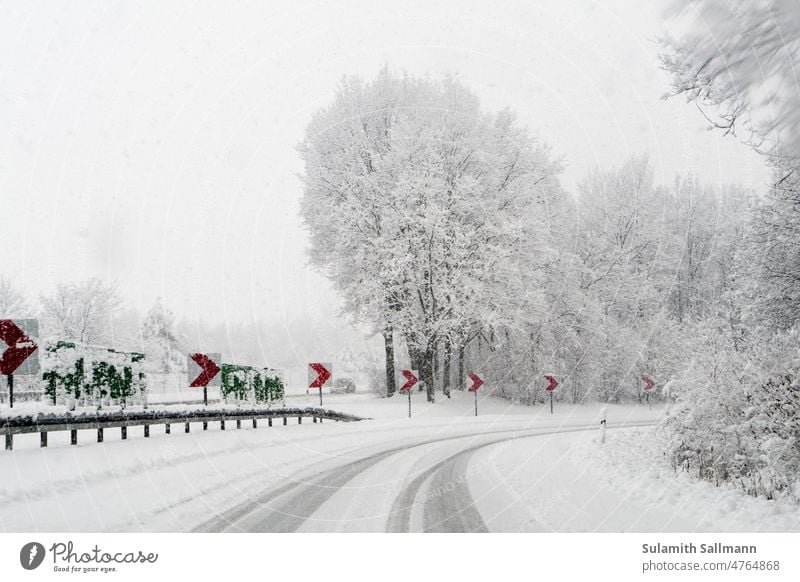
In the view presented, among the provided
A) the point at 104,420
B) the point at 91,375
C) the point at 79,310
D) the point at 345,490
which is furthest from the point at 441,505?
the point at 79,310

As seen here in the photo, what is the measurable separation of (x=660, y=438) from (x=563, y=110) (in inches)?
254

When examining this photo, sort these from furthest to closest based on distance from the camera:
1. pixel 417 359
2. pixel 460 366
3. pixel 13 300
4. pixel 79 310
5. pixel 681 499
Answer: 1. pixel 79 310
2. pixel 13 300
3. pixel 460 366
4. pixel 417 359
5. pixel 681 499

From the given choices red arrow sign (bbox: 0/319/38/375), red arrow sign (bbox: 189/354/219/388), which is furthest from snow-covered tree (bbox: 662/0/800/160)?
red arrow sign (bbox: 189/354/219/388)

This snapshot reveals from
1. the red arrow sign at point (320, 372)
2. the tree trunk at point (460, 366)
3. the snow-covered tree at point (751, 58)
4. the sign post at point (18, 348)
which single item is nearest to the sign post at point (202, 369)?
the sign post at point (18, 348)

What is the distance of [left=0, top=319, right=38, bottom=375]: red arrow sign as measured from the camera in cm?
660

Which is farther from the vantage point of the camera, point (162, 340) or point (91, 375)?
point (162, 340)

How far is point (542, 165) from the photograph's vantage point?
84.9ft

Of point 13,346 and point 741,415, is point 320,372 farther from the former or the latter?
point 741,415

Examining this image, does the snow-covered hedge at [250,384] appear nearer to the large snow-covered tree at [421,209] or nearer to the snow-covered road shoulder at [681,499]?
the large snow-covered tree at [421,209]

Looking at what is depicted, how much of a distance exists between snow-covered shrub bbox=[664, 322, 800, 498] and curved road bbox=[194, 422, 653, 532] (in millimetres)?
3359

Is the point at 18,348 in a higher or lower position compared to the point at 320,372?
higher
